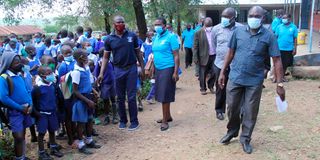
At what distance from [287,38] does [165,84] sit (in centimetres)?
445

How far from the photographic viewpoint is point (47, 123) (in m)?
4.60

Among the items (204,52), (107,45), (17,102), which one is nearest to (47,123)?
(17,102)

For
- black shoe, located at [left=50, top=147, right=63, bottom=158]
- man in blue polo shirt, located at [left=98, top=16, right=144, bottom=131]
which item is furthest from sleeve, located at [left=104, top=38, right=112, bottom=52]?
black shoe, located at [left=50, top=147, right=63, bottom=158]

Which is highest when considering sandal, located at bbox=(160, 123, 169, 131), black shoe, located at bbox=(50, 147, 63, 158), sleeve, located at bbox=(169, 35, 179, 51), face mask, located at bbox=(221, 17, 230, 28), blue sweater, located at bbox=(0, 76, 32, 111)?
face mask, located at bbox=(221, 17, 230, 28)

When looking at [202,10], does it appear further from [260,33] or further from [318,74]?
[260,33]

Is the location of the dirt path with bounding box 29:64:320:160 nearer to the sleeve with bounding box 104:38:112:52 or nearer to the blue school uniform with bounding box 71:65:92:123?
the blue school uniform with bounding box 71:65:92:123

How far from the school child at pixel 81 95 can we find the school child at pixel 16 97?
67 cm

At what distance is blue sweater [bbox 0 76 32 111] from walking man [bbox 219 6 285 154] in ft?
8.28

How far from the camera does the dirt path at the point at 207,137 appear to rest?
14.9 feet

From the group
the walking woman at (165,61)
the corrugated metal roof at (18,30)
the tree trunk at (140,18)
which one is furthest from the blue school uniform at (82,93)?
the corrugated metal roof at (18,30)

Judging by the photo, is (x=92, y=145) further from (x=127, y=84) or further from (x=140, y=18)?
(x=140, y=18)

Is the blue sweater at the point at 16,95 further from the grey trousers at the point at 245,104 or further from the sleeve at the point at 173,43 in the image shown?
the grey trousers at the point at 245,104

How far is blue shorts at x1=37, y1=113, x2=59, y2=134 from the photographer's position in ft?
14.9

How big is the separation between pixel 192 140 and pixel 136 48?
175 centimetres
